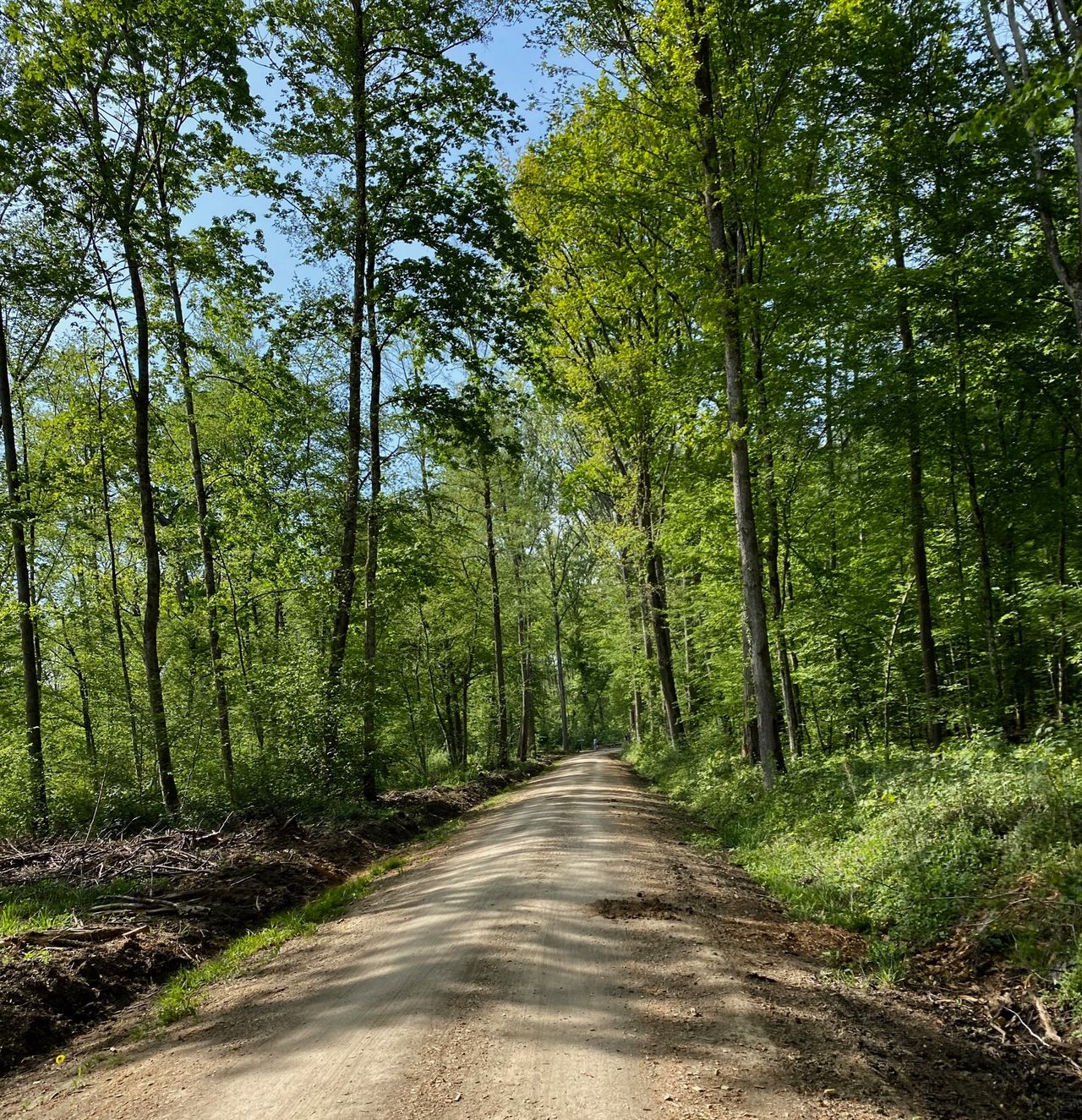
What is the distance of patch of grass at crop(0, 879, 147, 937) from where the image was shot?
6305 mm

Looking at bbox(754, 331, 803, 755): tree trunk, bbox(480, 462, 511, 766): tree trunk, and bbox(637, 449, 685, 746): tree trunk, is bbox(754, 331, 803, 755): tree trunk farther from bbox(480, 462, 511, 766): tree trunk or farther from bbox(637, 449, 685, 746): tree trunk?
bbox(480, 462, 511, 766): tree trunk

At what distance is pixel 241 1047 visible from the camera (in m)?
4.20

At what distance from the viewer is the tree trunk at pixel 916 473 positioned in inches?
414

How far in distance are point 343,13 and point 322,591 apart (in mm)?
11780

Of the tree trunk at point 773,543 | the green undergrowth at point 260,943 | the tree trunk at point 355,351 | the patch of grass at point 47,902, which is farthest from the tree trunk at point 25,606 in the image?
the tree trunk at point 773,543

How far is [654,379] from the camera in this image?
46.4 feet

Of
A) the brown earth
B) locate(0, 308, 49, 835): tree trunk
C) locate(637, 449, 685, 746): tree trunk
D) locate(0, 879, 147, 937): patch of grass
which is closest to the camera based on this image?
the brown earth

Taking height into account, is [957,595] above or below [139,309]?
below

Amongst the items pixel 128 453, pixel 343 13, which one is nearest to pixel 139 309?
pixel 128 453

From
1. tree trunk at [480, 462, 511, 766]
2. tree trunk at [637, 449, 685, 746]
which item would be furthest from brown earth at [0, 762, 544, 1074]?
tree trunk at [480, 462, 511, 766]

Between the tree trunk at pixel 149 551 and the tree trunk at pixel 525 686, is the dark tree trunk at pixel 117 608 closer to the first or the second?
the tree trunk at pixel 149 551

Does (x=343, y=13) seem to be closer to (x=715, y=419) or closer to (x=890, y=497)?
(x=715, y=419)

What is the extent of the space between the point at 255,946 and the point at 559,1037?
394cm

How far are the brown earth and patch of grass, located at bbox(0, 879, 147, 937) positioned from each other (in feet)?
0.27
